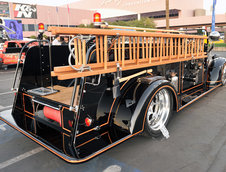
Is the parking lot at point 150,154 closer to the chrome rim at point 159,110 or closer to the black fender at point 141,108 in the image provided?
the chrome rim at point 159,110

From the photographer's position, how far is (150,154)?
2.90 m

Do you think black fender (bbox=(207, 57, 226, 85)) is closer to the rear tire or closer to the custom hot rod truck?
the custom hot rod truck

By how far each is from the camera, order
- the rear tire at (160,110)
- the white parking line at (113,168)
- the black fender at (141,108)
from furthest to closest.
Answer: the rear tire at (160,110) < the black fender at (141,108) < the white parking line at (113,168)

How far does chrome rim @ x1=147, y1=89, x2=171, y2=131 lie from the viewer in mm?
3334

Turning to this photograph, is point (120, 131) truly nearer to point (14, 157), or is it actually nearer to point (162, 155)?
point (162, 155)

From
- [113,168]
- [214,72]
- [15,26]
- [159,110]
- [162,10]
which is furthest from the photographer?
[162,10]

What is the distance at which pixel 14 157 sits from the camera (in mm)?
2941

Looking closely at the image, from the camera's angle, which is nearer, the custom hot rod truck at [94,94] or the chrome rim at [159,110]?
the custom hot rod truck at [94,94]

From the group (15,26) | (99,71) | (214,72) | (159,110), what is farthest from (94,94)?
(15,26)

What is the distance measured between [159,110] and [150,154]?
31.6 inches

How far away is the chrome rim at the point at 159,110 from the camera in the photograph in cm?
333

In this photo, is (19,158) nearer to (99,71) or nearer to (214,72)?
(99,71)

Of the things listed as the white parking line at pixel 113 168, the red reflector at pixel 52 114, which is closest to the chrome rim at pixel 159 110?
the white parking line at pixel 113 168

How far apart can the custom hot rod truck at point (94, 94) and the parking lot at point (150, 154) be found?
27 centimetres
